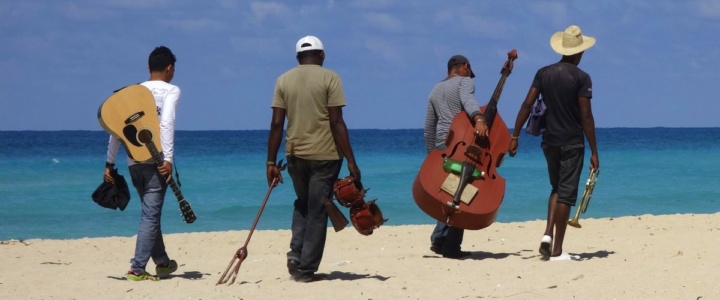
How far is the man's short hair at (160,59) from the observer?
26.0ft

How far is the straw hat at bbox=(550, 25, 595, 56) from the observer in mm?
8492

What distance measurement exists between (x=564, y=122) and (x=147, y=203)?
118 inches

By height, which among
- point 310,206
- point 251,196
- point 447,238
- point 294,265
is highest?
point 310,206

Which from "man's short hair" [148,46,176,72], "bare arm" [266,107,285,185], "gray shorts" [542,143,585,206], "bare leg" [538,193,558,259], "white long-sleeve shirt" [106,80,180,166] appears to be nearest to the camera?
"bare arm" [266,107,285,185]

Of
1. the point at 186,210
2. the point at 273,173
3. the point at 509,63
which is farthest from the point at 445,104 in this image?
the point at 186,210

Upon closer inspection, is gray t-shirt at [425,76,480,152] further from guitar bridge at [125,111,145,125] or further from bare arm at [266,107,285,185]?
guitar bridge at [125,111,145,125]

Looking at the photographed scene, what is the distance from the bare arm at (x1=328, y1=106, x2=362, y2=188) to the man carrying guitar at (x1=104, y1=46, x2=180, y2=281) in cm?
108

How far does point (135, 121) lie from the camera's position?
7.78m

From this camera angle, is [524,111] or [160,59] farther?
[524,111]

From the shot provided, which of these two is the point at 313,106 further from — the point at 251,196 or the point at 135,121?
the point at 251,196

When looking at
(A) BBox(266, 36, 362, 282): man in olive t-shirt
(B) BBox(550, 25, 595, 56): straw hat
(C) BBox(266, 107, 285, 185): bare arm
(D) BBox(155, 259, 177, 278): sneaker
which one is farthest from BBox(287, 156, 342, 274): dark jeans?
(B) BBox(550, 25, 595, 56): straw hat

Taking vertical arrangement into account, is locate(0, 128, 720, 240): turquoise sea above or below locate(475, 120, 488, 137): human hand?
below

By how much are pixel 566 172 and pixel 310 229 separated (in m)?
2.02

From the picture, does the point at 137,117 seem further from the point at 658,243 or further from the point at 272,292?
the point at 658,243
